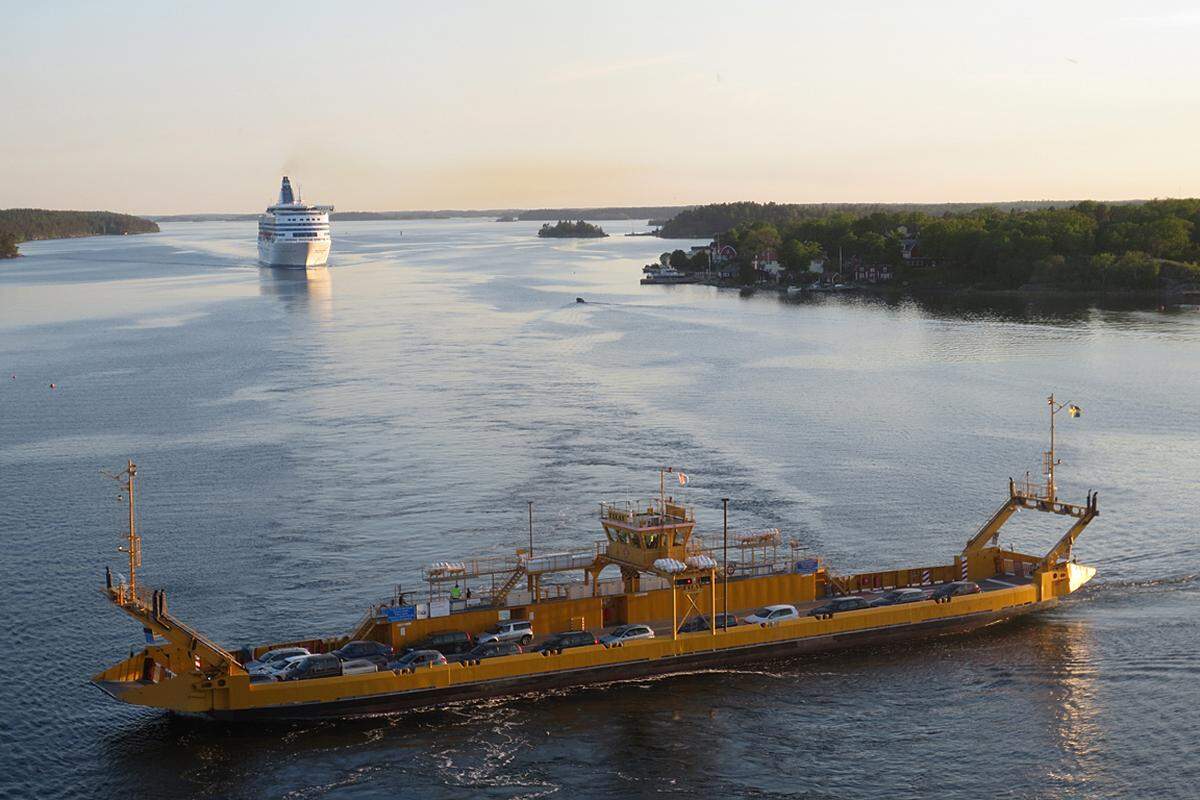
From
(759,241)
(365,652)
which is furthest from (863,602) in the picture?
(759,241)

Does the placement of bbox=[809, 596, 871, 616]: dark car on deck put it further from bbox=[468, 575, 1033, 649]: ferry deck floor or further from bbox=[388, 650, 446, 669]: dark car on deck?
bbox=[388, 650, 446, 669]: dark car on deck

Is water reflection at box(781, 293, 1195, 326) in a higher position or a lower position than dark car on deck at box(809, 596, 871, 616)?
higher

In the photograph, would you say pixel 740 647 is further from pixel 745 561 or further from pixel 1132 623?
pixel 1132 623

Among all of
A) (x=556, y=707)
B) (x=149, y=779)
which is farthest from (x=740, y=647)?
(x=149, y=779)

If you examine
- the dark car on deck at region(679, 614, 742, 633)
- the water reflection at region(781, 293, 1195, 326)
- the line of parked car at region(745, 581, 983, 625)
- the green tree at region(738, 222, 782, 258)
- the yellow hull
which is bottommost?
the yellow hull

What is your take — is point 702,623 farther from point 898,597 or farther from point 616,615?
point 898,597

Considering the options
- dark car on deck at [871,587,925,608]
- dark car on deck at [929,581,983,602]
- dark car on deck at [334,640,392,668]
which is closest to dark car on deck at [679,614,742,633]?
dark car on deck at [871,587,925,608]
